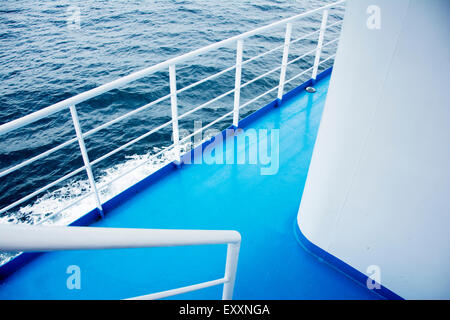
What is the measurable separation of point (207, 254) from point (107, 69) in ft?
22.3

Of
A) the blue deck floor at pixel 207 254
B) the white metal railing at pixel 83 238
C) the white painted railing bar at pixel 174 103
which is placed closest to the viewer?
the white metal railing at pixel 83 238

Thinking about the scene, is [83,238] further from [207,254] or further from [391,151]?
[207,254]

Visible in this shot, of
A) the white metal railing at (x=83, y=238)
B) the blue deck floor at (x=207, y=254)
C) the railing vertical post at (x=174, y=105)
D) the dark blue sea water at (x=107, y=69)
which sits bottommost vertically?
the dark blue sea water at (x=107, y=69)

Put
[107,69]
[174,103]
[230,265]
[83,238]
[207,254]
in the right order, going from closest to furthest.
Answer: [83,238] → [230,265] → [207,254] → [174,103] → [107,69]

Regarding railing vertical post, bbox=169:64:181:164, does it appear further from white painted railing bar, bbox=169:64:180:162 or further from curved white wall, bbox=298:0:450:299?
curved white wall, bbox=298:0:450:299

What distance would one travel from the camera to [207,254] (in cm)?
192

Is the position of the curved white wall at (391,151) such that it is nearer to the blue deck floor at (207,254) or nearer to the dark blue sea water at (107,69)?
the blue deck floor at (207,254)

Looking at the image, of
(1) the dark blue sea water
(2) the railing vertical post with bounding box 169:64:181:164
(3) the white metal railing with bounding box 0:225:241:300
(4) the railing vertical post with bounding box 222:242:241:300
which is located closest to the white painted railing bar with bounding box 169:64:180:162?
(2) the railing vertical post with bounding box 169:64:181:164

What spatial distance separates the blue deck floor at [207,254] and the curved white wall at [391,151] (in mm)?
281

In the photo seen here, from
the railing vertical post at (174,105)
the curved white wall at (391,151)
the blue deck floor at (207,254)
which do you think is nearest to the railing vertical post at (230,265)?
the blue deck floor at (207,254)

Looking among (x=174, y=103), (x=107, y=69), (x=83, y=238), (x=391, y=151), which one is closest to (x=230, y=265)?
(x=83, y=238)

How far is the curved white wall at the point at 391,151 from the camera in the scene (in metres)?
1.16

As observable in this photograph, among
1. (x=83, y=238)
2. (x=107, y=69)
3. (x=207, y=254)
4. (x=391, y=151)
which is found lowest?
(x=107, y=69)
